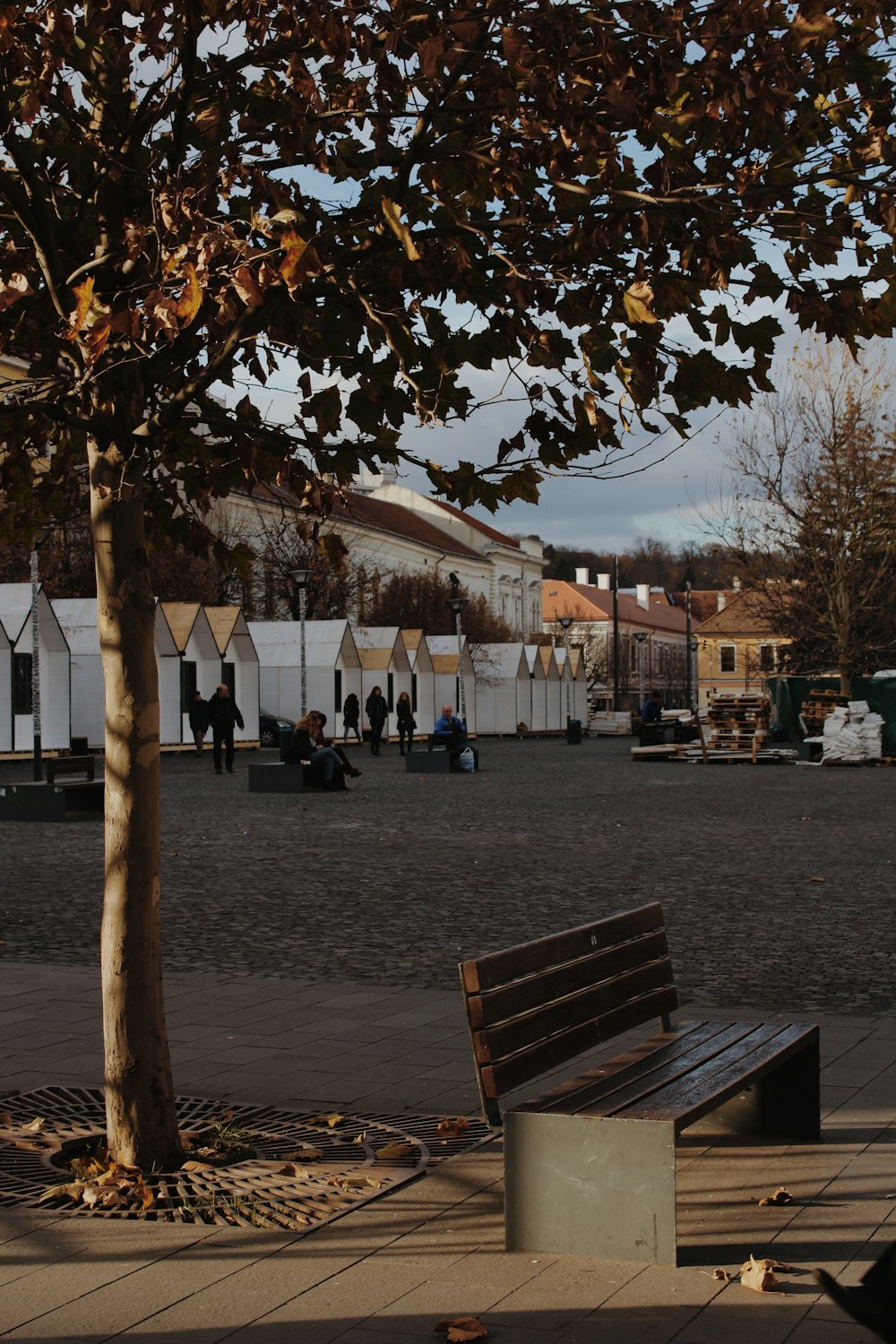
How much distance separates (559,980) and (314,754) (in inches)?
899

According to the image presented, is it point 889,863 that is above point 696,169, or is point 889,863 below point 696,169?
below

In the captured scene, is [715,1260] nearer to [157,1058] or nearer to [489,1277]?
[489,1277]

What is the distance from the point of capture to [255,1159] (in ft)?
19.1

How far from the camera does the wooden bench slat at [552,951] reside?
4.96m

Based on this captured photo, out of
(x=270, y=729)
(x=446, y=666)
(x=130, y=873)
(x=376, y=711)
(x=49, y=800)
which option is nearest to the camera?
(x=130, y=873)

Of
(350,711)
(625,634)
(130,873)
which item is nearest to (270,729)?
(350,711)

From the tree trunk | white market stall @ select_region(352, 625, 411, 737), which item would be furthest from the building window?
the tree trunk

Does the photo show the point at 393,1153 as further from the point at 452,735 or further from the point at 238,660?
the point at 238,660

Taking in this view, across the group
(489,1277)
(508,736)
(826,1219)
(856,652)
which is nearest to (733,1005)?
(826,1219)

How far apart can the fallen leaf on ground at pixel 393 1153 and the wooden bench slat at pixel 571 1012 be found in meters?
0.85

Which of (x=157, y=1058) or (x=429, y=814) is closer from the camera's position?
(x=157, y=1058)

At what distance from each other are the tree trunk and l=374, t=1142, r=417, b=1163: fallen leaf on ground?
70cm

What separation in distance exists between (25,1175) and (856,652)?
45630 millimetres

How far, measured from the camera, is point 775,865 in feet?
52.5
